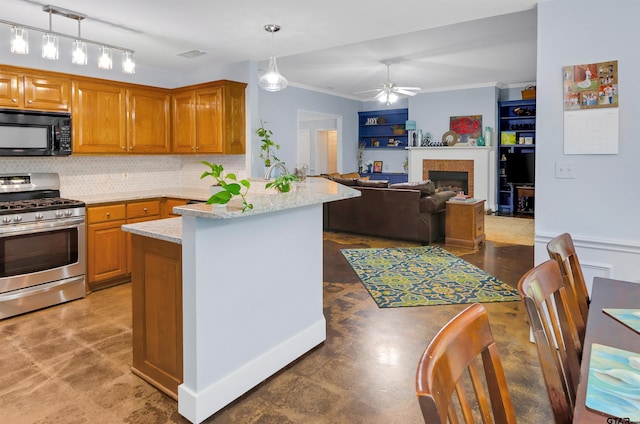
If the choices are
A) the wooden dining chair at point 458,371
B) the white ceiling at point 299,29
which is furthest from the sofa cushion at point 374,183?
the wooden dining chair at point 458,371

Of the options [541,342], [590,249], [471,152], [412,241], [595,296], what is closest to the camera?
[541,342]

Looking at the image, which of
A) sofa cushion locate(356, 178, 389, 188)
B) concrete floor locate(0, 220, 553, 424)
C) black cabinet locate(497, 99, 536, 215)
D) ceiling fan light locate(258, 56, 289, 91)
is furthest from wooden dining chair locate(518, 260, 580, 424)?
black cabinet locate(497, 99, 536, 215)

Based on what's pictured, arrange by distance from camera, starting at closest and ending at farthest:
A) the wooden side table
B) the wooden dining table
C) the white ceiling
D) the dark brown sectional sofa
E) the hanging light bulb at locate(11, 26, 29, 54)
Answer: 1. the wooden dining table
2. the hanging light bulb at locate(11, 26, 29, 54)
3. the white ceiling
4. the wooden side table
5. the dark brown sectional sofa

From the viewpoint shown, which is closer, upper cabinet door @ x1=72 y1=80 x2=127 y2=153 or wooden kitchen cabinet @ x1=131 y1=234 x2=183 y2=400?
wooden kitchen cabinet @ x1=131 y1=234 x2=183 y2=400

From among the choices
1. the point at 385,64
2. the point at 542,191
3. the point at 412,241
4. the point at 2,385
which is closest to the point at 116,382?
the point at 2,385

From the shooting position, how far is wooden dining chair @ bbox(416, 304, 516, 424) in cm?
66

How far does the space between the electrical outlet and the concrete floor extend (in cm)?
119

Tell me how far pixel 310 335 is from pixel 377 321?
0.72 metres

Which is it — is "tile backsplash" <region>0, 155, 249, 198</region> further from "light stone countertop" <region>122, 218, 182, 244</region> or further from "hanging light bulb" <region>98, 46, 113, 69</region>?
"light stone countertop" <region>122, 218, 182, 244</region>

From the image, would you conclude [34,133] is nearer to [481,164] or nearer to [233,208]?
[233,208]

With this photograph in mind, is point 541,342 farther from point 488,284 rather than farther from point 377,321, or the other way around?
point 488,284

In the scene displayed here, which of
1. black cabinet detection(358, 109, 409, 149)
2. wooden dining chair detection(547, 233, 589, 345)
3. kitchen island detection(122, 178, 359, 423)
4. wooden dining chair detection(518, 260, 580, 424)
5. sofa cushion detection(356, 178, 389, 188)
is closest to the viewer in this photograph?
wooden dining chair detection(518, 260, 580, 424)

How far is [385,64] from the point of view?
6586mm

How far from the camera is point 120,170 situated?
199 inches
